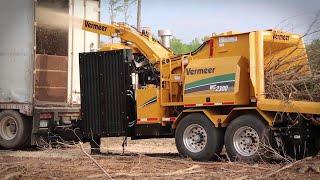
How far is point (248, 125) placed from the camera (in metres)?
11.5

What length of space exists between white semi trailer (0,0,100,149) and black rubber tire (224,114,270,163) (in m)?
5.30

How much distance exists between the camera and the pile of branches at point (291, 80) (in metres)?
11.5

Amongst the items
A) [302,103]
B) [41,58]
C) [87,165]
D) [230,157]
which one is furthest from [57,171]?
[41,58]

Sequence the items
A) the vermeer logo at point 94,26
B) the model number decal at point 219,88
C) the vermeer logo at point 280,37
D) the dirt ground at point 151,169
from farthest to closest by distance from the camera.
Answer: the vermeer logo at point 94,26, the vermeer logo at point 280,37, the model number decal at point 219,88, the dirt ground at point 151,169

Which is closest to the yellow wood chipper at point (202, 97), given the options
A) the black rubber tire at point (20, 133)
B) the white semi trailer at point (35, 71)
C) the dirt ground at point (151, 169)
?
the dirt ground at point (151, 169)

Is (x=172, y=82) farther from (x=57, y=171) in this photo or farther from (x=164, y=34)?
(x=57, y=171)

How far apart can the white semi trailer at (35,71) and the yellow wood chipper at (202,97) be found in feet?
6.64

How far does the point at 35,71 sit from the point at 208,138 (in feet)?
19.5

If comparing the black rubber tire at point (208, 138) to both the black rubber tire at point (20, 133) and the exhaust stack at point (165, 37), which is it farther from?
the black rubber tire at point (20, 133)

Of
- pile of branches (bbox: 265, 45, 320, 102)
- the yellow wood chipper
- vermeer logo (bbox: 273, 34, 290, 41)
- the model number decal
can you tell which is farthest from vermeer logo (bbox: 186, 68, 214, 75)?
vermeer logo (bbox: 273, 34, 290, 41)

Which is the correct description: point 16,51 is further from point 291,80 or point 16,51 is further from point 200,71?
point 291,80

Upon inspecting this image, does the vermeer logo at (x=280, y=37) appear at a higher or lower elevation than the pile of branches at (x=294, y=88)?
higher

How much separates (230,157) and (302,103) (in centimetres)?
176

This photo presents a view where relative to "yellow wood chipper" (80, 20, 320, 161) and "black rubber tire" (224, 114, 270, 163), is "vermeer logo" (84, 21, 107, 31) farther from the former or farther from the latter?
"black rubber tire" (224, 114, 270, 163)
